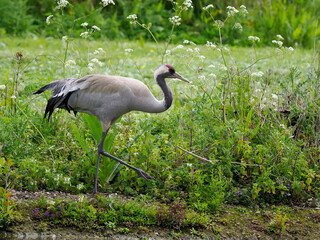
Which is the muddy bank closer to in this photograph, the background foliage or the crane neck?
the crane neck

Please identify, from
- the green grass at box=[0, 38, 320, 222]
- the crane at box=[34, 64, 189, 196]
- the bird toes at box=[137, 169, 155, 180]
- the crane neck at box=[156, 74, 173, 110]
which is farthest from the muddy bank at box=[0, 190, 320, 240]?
the crane neck at box=[156, 74, 173, 110]

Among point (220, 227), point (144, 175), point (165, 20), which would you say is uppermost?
point (165, 20)

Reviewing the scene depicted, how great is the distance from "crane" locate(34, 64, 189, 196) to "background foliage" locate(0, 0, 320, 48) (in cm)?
581

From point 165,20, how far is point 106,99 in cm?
708

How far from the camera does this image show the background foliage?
11.0 meters

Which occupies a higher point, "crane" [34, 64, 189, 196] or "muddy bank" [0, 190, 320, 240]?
"crane" [34, 64, 189, 196]

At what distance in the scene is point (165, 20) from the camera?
38.3 feet

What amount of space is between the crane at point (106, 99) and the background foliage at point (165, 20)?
5812 mm

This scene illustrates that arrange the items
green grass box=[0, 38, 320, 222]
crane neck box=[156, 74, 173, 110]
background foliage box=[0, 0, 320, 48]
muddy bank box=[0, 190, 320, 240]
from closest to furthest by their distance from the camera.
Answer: muddy bank box=[0, 190, 320, 240]
green grass box=[0, 38, 320, 222]
crane neck box=[156, 74, 173, 110]
background foliage box=[0, 0, 320, 48]

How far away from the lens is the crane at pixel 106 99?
488 cm

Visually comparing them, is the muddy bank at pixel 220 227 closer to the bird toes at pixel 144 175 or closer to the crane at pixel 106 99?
the bird toes at pixel 144 175

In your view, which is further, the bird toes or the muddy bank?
the bird toes

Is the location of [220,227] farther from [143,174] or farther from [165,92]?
[165,92]

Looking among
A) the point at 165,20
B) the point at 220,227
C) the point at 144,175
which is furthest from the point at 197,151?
the point at 165,20
